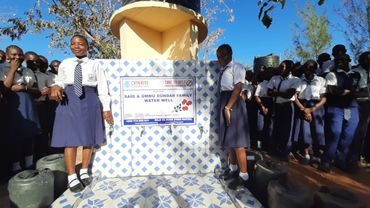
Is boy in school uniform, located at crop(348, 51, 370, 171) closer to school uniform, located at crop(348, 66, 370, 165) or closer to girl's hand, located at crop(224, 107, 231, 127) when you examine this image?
school uniform, located at crop(348, 66, 370, 165)

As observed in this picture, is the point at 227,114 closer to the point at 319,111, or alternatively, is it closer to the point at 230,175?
the point at 230,175

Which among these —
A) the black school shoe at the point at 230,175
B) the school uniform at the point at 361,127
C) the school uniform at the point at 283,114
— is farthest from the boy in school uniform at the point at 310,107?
the black school shoe at the point at 230,175

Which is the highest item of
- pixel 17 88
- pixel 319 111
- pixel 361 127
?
pixel 17 88

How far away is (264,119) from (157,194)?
3316mm

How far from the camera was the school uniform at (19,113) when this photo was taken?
3400 millimetres

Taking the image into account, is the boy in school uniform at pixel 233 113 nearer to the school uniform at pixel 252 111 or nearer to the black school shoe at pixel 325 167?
the black school shoe at pixel 325 167

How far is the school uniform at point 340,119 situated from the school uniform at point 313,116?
0.17 meters

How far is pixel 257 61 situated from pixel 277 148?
20.5 ft

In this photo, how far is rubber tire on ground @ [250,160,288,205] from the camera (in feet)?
9.03

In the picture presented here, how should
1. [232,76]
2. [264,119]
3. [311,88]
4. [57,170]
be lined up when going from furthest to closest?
1. [264,119]
2. [311,88]
3. [57,170]
4. [232,76]

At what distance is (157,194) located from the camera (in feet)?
9.14

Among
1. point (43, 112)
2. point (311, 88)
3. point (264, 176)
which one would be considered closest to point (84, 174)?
point (43, 112)

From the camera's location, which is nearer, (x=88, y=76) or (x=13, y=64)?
(x=88, y=76)

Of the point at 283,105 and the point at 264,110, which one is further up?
the point at 283,105
